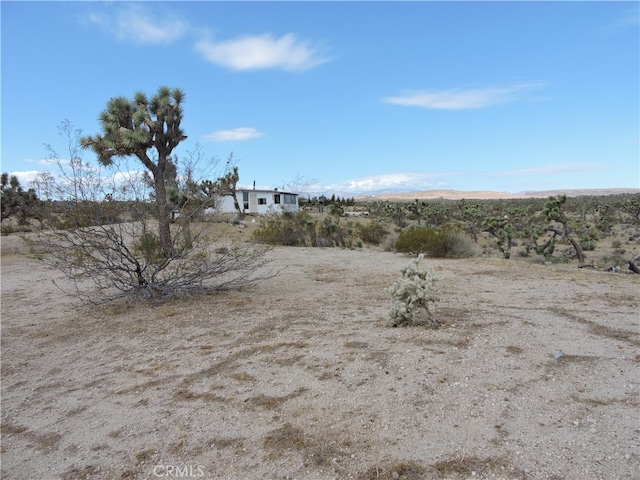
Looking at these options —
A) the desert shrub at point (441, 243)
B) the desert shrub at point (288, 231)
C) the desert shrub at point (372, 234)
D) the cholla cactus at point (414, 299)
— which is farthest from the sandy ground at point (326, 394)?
the desert shrub at point (372, 234)

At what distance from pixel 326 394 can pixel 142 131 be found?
14.2 m

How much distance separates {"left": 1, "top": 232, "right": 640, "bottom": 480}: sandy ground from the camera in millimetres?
3098

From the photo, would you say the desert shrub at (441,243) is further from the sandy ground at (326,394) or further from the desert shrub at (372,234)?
the sandy ground at (326,394)

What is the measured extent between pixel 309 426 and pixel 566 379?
8.35ft

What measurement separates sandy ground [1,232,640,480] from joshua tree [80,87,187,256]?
9.20m

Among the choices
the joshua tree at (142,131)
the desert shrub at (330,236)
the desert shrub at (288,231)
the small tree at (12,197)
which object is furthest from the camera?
the small tree at (12,197)

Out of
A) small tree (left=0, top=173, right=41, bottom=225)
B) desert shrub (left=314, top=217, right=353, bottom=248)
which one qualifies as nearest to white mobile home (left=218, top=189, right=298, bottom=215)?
small tree (left=0, top=173, right=41, bottom=225)

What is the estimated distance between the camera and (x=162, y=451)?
3.43 metres

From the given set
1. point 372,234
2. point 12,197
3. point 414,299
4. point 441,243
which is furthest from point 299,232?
point 12,197

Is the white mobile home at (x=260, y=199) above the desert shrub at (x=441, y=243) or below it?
above

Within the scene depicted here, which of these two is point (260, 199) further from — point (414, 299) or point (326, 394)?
point (326, 394)

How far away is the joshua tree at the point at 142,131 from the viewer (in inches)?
606

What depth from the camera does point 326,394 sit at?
409 centimetres

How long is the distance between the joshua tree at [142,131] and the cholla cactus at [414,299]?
11110 mm
